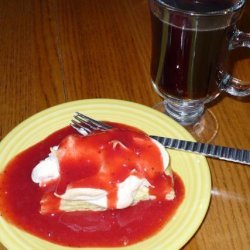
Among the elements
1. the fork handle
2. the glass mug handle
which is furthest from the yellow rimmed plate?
the glass mug handle

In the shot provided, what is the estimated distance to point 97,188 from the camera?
0.73 m

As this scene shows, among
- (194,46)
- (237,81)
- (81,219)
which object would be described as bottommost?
(81,219)

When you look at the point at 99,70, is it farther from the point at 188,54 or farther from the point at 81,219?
the point at 81,219

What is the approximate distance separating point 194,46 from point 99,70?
36 cm

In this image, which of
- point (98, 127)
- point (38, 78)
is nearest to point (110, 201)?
point (98, 127)

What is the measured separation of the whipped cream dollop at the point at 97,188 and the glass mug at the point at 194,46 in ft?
0.56

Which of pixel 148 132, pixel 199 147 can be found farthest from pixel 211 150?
pixel 148 132

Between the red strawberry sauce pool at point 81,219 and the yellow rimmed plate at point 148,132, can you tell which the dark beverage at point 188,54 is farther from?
the red strawberry sauce pool at point 81,219

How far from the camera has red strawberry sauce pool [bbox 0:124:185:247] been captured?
0.71 metres

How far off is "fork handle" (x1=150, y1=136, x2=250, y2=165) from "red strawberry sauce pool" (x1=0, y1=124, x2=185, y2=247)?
0.22ft

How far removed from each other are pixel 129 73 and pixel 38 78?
0.24 metres

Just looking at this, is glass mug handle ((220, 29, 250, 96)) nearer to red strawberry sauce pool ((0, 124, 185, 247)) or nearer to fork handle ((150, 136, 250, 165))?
fork handle ((150, 136, 250, 165))

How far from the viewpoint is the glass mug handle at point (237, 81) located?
0.86 metres

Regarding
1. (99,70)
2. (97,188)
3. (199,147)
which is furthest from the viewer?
(99,70)
